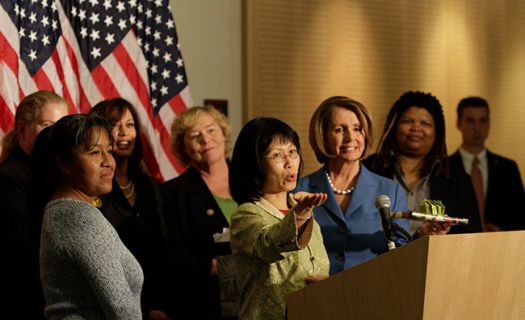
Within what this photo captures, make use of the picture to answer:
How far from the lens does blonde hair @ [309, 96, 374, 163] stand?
358 cm

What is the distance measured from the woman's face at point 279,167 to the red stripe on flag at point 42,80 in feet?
7.04

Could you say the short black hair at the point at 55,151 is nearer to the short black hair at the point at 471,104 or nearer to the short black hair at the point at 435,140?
the short black hair at the point at 435,140

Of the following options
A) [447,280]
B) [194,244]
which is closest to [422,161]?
[194,244]

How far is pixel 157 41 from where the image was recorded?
534 centimetres

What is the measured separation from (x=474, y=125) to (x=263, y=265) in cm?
355

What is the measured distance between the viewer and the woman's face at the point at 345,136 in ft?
11.6

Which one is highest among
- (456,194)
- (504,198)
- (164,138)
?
(164,138)

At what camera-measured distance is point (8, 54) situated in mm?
4512

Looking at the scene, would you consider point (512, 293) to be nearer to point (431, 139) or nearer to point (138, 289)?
point (138, 289)

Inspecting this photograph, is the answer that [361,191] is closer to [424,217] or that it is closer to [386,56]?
[424,217]

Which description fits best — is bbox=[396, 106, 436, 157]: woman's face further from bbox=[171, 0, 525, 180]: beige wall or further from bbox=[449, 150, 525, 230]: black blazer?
bbox=[171, 0, 525, 180]: beige wall

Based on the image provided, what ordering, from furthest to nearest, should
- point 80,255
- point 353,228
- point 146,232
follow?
point 146,232, point 353,228, point 80,255

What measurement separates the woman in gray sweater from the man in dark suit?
3.58 metres

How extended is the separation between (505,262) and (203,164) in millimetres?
2501
